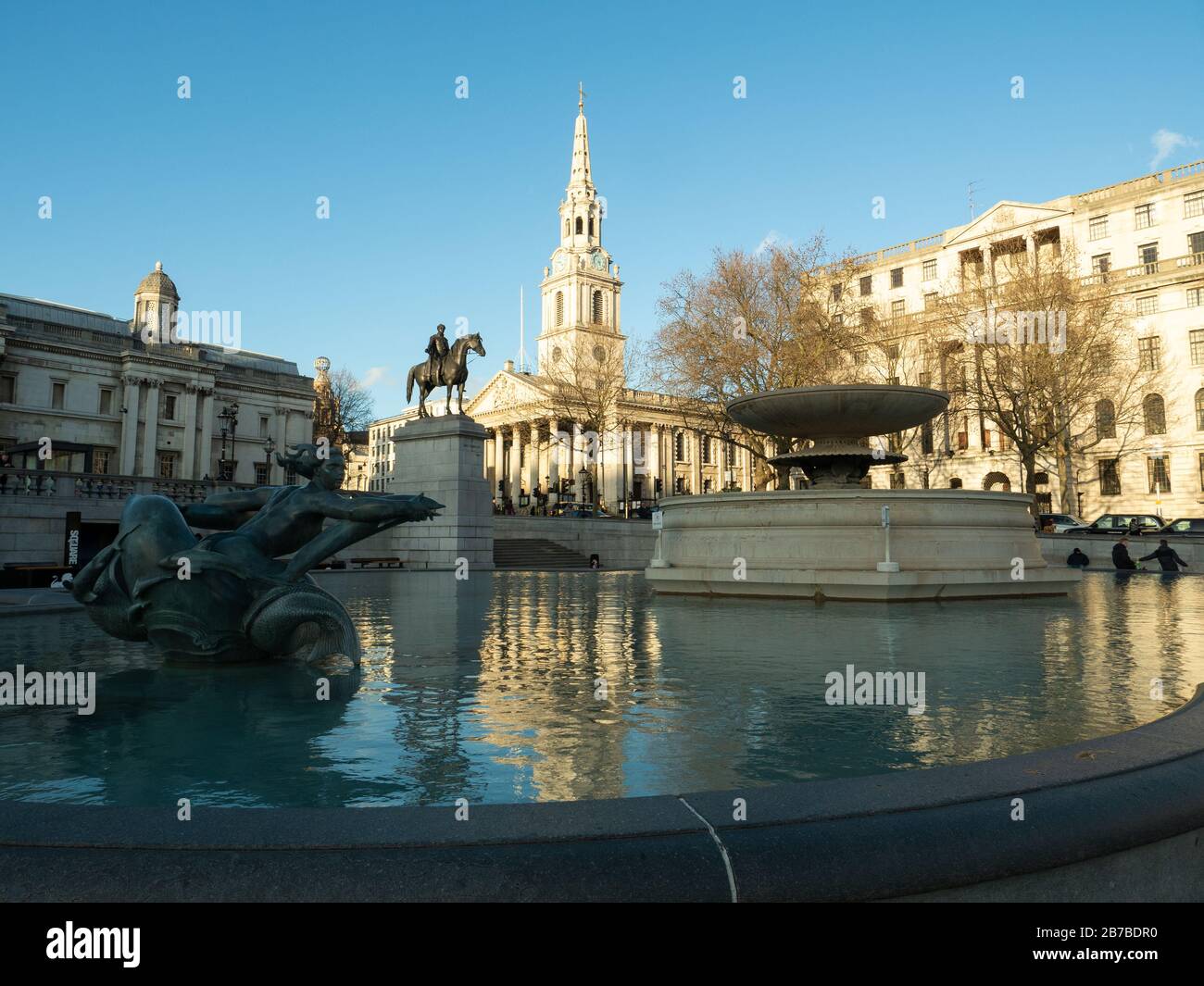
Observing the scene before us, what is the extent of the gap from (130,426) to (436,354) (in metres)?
49.0

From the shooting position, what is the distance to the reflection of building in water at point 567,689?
11.8ft

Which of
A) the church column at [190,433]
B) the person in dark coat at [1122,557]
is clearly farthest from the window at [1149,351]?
the church column at [190,433]

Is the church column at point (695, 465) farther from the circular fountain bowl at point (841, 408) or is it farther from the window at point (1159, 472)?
the circular fountain bowl at point (841, 408)

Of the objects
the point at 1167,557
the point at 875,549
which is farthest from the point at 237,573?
the point at 1167,557

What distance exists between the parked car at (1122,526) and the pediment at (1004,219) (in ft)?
86.8

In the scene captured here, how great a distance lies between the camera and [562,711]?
482 centimetres

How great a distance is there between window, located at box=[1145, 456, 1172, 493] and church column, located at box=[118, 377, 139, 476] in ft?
230

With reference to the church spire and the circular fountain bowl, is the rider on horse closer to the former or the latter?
the circular fountain bowl

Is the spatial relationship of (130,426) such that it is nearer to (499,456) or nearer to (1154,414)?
(499,456)

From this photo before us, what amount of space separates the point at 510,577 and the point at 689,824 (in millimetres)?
18933

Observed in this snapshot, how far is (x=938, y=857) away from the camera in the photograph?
2.27m

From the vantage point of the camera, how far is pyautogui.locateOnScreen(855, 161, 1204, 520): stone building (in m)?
46.5

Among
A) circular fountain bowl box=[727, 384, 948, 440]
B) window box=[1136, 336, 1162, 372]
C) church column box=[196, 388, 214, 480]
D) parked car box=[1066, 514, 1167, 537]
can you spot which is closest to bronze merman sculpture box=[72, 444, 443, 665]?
circular fountain bowl box=[727, 384, 948, 440]
